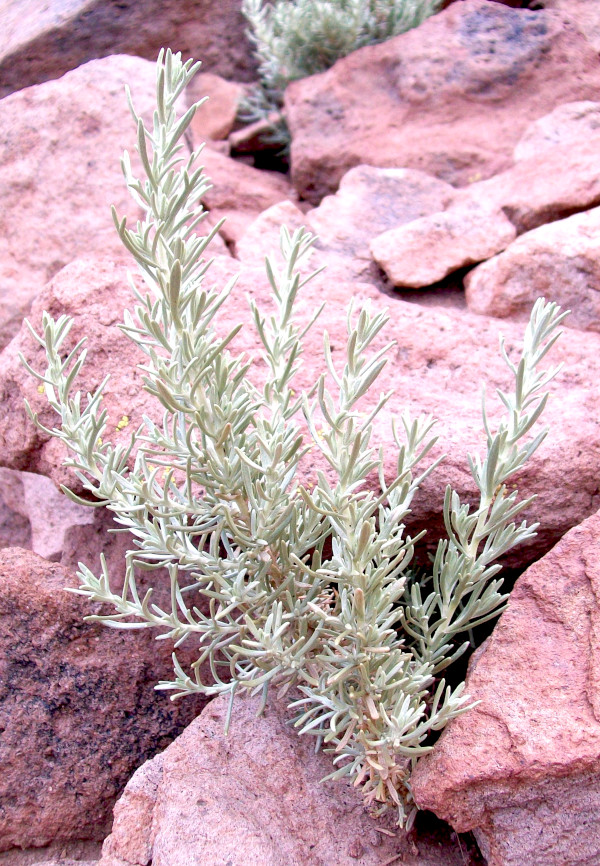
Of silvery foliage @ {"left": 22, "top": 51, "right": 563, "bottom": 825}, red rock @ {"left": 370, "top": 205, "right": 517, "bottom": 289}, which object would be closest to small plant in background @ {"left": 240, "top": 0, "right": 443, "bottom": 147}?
red rock @ {"left": 370, "top": 205, "right": 517, "bottom": 289}

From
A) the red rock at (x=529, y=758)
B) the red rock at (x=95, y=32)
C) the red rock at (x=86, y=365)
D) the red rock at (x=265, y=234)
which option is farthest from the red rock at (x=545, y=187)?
the red rock at (x=95, y=32)

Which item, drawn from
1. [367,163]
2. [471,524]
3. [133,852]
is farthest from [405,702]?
[367,163]

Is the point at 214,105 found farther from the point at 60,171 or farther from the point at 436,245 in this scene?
the point at 436,245

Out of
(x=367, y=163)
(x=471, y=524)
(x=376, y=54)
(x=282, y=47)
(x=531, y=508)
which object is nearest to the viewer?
(x=471, y=524)

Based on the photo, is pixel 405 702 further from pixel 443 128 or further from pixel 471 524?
pixel 443 128

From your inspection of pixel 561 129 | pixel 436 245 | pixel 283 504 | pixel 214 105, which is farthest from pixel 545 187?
pixel 214 105

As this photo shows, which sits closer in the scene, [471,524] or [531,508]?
[471,524]
